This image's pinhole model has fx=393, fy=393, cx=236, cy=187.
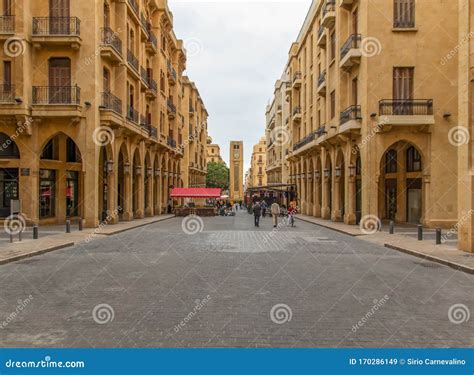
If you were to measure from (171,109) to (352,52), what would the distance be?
2395 centimetres

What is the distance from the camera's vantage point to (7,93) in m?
21.3

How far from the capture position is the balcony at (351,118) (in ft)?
75.0

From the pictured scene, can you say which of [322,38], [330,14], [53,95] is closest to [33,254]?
[53,95]

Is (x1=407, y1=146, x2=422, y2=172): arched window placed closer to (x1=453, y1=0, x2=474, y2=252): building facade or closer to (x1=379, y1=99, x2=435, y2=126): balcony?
(x1=379, y1=99, x2=435, y2=126): balcony

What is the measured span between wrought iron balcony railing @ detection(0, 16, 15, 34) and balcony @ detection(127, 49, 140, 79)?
280 inches

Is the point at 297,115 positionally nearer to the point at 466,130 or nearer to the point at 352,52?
the point at 352,52

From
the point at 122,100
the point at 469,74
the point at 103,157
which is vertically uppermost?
the point at 122,100

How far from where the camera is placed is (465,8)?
13758 millimetres

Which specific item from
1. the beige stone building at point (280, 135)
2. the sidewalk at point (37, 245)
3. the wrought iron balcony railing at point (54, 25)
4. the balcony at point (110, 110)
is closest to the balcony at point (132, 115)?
the balcony at point (110, 110)

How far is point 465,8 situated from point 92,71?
17807 mm

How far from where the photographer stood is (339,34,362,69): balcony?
896 inches

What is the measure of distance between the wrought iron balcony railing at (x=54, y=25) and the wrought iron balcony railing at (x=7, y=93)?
3240 mm

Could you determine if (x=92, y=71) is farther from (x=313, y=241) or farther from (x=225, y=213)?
(x=225, y=213)

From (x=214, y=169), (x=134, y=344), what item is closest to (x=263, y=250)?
(x=134, y=344)
